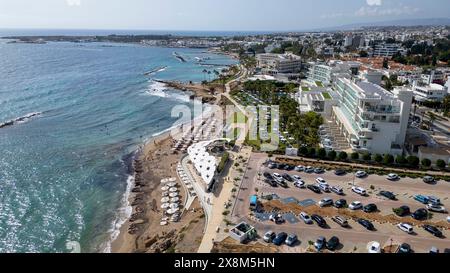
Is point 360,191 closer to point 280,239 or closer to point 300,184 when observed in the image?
point 300,184

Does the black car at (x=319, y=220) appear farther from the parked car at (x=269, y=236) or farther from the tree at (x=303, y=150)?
the tree at (x=303, y=150)

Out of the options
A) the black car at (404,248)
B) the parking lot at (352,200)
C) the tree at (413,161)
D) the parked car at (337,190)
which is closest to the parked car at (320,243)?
the parking lot at (352,200)

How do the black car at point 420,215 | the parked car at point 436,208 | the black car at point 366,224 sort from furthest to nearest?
the parked car at point 436,208
the black car at point 420,215
the black car at point 366,224

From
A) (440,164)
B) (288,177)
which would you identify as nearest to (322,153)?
(288,177)

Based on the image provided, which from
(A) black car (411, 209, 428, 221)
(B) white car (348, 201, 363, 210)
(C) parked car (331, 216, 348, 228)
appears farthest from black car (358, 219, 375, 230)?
(A) black car (411, 209, 428, 221)

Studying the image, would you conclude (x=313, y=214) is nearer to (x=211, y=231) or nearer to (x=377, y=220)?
(x=377, y=220)

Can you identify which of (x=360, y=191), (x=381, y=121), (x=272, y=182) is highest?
(x=381, y=121)
